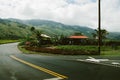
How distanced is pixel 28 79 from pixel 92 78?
3435 millimetres

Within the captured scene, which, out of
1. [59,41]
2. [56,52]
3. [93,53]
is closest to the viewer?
[93,53]

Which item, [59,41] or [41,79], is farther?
[59,41]

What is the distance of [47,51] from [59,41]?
1506 inches

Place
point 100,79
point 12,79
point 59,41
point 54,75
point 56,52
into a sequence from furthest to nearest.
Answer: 1. point 59,41
2. point 56,52
3. point 54,75
4. point 12,79
5. point 100,79

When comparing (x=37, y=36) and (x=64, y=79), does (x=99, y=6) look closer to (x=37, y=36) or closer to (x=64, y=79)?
(x=64, y=79)

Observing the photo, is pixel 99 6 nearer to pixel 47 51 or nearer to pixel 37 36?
pixel 47 51

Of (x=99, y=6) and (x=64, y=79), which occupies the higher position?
(x=99, y=6)

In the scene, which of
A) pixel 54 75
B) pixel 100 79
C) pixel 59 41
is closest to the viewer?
pixel 100 79

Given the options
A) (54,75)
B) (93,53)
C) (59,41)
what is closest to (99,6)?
(93,53)

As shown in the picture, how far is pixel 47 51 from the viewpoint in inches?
1612

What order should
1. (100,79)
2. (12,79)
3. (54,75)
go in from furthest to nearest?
1. (54,75)
2. (12,79)
3. (100,79)

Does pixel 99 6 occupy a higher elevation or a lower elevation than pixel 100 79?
higher

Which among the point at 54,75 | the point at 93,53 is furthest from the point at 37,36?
the point at 54,75

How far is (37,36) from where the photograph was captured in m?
80.9
